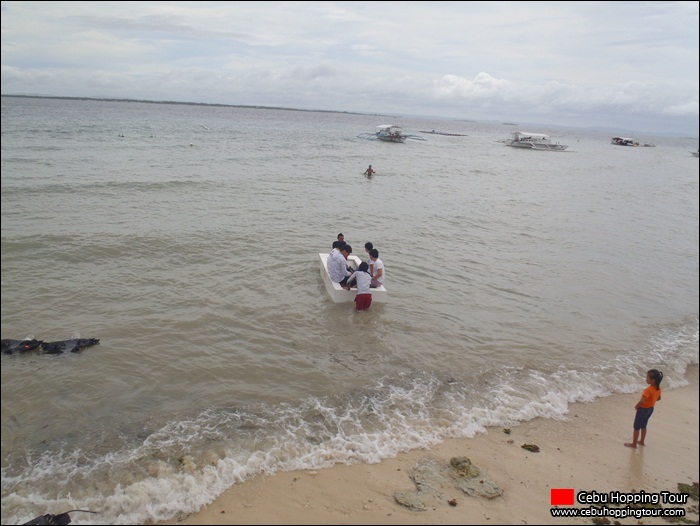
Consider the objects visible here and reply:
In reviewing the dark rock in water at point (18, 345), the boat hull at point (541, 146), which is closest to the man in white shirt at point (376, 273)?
the dark rock in water at point (18, 345)

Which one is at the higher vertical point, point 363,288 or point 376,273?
point 376,273

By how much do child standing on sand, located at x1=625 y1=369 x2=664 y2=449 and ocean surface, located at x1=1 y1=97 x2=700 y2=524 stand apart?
4.69 ft

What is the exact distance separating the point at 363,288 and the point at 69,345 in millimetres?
6752

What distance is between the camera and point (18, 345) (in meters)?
8.81

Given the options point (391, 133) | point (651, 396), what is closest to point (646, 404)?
point (651, 396)

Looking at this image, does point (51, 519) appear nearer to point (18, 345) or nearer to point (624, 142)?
point (18, 345)

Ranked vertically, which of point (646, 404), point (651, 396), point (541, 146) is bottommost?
point (646, 404)

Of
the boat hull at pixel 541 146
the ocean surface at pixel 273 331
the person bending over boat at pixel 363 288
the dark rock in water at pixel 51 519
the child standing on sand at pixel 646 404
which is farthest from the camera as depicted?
the boat hull at pixel 541 146

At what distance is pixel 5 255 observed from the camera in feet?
44.5

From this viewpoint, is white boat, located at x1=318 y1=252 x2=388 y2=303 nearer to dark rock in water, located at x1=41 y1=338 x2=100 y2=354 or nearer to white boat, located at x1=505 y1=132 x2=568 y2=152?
dark rock in water, located at x1=41 y1=338 x2=100 y2=354

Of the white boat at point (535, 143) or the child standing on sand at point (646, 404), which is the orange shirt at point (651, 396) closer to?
the child standing on sand at point (646, 404)

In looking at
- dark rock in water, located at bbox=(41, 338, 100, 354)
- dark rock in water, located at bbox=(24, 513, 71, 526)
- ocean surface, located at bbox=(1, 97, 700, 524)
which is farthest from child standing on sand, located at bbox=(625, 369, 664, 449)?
dark rock in water, located at bbox=(41, 338, 100, 354)

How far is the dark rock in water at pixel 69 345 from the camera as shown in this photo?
889cm

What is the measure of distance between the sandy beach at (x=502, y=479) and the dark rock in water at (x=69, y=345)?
5.23 m
